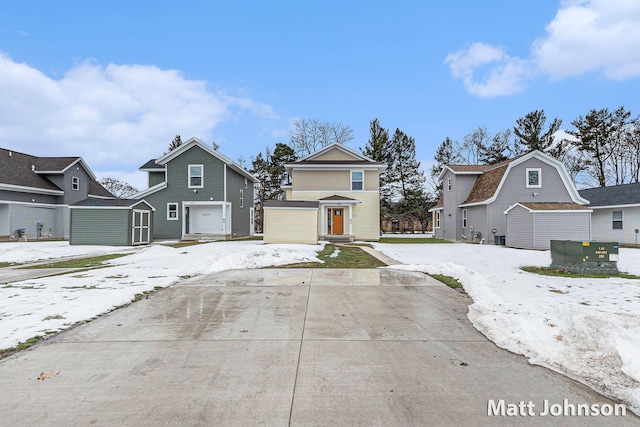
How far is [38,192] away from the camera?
2453 cm

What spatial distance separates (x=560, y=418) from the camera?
268 cm

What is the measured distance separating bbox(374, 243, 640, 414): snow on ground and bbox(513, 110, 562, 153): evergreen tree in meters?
33.7

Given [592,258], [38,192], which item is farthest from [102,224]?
[592,258]

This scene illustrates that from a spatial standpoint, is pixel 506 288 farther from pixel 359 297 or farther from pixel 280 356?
pixel 280 356

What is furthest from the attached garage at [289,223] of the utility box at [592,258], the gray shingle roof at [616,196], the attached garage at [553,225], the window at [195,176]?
the gray shingle roof at [616,196]

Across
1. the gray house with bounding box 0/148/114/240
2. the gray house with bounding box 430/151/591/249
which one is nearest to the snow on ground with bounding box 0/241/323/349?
the gray house with bounding box 0/148/114/240

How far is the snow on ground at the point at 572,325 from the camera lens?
3.33 meters

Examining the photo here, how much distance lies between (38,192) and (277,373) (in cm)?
2914

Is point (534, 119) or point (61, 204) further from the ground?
point (534, 119)

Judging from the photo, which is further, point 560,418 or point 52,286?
point 52,286

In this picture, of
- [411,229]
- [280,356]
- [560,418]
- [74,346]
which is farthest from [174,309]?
[411,229]

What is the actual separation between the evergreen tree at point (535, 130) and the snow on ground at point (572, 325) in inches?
1325

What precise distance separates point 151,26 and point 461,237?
22898 millimetres

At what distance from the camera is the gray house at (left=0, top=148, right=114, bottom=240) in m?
22.5
